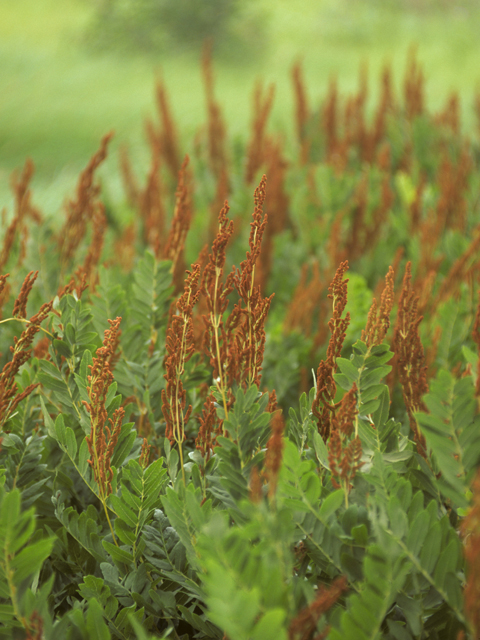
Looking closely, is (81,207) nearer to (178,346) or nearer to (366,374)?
(178,346)

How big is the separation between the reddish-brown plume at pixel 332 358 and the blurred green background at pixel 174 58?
338 cm

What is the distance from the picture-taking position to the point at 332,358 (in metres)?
0.78

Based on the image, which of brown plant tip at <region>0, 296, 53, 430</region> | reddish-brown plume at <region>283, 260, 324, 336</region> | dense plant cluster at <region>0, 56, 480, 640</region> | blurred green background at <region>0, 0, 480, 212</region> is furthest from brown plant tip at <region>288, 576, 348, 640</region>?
blurred green background at <region>0, 0, 480, 212</region>

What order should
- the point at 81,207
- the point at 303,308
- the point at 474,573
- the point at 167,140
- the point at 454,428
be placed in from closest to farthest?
the point at 474,573
the point at 454,428
the point at 81,207
the point at 303,308
the point at 167,140

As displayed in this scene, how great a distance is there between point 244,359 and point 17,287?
32.8 inches

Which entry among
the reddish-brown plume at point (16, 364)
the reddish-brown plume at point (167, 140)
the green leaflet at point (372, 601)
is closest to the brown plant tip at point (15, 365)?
the reddish-brown plume at point (16, 364)

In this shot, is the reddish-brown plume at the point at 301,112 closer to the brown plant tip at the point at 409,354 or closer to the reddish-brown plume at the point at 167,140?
the reddish-brown plume at the point at 167,140

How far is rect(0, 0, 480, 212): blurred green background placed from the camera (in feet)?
18.0

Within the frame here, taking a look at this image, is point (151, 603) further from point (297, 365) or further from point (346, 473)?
point (297, 365)

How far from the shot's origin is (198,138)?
2.71m

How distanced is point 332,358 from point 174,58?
8492mm

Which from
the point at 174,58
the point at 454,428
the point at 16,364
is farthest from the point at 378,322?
the point at 174,58

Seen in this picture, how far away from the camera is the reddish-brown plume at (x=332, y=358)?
76 centimetres

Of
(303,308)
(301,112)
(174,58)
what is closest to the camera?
(303,308)
